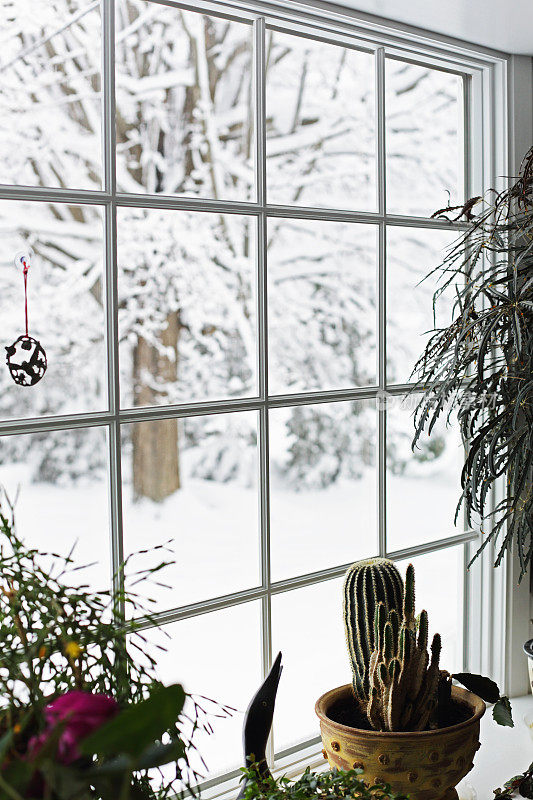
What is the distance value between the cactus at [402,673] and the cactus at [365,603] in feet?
0.11

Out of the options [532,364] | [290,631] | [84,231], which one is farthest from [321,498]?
[84,231]

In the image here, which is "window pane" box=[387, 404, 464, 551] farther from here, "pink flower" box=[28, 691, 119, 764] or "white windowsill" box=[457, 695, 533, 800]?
"pink flower" box=[28, 691, 119, 764]

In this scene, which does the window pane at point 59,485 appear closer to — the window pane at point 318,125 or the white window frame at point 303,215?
the white window frame at point 303,215

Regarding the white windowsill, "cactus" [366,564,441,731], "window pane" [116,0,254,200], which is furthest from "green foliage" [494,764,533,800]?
"window pane" [116,0,254,200]

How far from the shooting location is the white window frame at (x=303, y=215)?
152 centimetres

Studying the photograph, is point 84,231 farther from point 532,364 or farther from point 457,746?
point 457,746

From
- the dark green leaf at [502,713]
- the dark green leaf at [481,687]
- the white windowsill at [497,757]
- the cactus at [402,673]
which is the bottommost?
the white windowsill at [497,757]

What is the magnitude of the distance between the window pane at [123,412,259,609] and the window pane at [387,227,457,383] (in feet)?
1.62

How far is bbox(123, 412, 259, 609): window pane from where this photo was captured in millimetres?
1842

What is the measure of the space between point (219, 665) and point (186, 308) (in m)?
0.86

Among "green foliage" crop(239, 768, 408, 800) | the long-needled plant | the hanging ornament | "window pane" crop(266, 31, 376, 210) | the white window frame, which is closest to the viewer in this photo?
"green foliage" crop(239, 768, 408, 800)

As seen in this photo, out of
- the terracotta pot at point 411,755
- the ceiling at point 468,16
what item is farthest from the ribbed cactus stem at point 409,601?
the ceiling at point 468,16

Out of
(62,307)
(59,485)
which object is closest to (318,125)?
(62,307)

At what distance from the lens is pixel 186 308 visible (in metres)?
2.01
